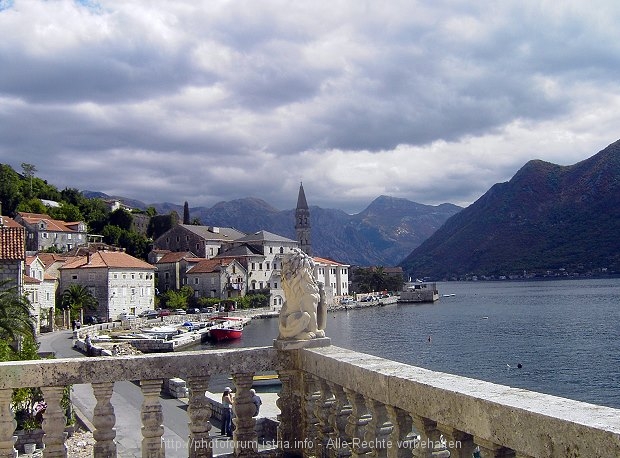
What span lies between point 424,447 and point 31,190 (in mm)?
134656

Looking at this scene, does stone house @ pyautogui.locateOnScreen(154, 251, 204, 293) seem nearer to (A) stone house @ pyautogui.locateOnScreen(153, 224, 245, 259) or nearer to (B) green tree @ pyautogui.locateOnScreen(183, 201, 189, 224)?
(A) stone house @ pyautogui.locateOnScreen(153, 224, 245, 259)

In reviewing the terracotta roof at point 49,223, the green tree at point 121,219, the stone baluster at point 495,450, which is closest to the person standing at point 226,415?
the stone baluster at point 495,450

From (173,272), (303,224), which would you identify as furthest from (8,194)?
(303,224)

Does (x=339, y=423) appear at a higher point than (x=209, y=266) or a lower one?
lower

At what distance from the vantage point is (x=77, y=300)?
78000 millimetres

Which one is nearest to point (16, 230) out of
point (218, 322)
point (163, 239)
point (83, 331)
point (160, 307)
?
point (83, 331)

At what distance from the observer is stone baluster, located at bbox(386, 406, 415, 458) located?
527 centimetres

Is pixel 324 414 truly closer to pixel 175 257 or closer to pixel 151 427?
pixel 151 427

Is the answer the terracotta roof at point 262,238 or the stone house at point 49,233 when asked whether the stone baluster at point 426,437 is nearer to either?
the stone house at point 49,233

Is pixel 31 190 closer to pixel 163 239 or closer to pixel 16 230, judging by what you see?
pixel 163 239

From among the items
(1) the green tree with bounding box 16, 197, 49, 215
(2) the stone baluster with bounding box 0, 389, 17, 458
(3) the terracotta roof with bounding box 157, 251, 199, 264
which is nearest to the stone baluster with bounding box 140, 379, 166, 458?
(2) the stone baluster with bounding box 0, 389, 17, 458

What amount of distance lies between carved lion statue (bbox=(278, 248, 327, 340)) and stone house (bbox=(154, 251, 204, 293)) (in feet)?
340

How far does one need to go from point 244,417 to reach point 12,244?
35006mm

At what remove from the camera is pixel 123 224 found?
438ft
